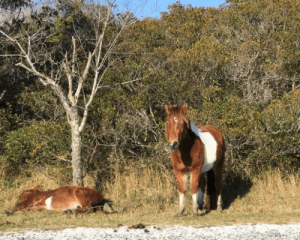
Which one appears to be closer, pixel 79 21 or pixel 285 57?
pixel 285 57

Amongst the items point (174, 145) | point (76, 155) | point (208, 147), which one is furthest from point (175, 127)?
point (76, 155)

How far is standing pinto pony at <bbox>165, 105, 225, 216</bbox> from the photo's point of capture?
6996mm

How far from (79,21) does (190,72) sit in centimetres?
461

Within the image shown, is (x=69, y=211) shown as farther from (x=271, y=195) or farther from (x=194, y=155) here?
(x=271, y=195)

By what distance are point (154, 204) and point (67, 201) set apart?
6.23 ft

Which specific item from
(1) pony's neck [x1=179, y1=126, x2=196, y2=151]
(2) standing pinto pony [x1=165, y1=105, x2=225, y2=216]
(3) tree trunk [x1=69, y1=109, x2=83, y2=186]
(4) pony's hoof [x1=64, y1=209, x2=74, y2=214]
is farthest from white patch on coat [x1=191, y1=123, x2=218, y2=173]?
(3) tree trunk [x1=69, y1=109, x2=83, y2=186]

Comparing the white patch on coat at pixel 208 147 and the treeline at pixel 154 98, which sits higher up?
the treeline at pixel 154 98

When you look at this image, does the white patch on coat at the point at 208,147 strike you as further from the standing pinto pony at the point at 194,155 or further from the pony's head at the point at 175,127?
the pony's head at the point at 175,127

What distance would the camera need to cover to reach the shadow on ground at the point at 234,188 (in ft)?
32.4

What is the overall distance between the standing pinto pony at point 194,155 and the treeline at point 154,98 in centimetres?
174

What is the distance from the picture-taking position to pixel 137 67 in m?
11.8

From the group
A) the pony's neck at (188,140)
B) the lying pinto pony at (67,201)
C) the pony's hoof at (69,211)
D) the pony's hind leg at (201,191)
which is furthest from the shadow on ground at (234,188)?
the pony's hoof at (69,211)

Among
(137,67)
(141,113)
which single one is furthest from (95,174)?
(137,67)

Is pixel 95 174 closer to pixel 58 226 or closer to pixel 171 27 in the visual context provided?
pixel 58 226
